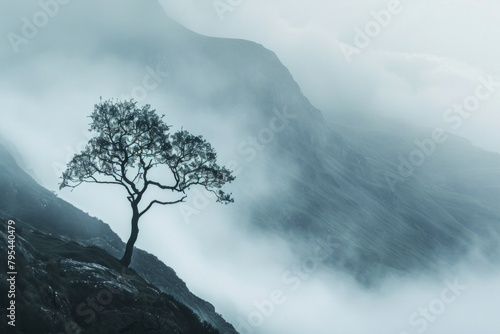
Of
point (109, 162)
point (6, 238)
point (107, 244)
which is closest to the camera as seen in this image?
point (6, 238)

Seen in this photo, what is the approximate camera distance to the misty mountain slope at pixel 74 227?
A: 51094 millimetres

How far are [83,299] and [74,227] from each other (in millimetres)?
38752

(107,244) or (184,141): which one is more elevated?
(184,141)

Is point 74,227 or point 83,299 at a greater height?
point 74,227

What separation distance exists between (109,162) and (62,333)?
2043cm

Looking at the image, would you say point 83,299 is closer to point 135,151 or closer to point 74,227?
point 135,151

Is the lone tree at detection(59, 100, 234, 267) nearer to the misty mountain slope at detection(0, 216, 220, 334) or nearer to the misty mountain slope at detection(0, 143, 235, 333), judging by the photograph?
the misty mountain slope at detection(0, 216, 220, 334)

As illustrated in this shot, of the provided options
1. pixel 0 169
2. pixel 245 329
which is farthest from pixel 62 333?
pixel 245 329

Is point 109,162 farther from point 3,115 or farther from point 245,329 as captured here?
point 3,115

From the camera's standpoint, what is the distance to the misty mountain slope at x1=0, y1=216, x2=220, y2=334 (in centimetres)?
1695

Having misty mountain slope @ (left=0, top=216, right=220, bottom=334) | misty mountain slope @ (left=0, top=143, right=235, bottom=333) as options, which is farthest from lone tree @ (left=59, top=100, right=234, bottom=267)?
misty mountain slope @ (left=0, top=143, right=235, bottom=333)

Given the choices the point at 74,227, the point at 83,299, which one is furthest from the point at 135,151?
the point at 74,227

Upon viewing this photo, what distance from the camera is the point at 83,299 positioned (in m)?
21.7

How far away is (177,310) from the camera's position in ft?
94.8
